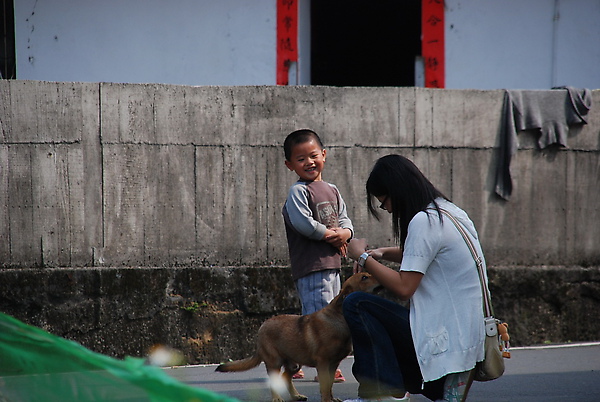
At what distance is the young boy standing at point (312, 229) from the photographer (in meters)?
5.09

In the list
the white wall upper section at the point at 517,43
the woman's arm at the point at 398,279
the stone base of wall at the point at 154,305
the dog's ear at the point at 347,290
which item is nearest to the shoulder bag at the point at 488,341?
the woman's arm at the point at 398,279

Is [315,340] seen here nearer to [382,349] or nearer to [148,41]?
[382,349]

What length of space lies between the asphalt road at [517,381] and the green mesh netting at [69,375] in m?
2.36

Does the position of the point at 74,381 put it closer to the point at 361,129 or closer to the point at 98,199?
the point at 98,199

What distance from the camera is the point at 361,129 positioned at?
7328 millimetres

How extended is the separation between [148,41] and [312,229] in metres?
5.05

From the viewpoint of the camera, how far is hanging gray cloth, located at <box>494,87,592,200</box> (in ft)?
24.7

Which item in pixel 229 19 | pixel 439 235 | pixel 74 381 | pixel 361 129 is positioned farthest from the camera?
pixel 229 19

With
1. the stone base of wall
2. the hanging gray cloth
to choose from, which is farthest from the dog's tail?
the hanging gray cloth

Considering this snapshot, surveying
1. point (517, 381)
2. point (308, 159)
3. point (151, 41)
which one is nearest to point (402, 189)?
point (308, 159)

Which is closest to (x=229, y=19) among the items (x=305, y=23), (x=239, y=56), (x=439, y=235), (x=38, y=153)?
(x=239, y=56)

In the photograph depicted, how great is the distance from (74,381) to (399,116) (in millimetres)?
5402

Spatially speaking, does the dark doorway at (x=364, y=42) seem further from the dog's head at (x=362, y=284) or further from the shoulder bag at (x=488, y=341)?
the shoulder bag at (x=488, y=341)

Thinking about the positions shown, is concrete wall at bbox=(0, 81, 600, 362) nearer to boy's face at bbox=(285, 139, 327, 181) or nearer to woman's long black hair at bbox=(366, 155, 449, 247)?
boy's face at bbox=(285, 139, 327, 181)
